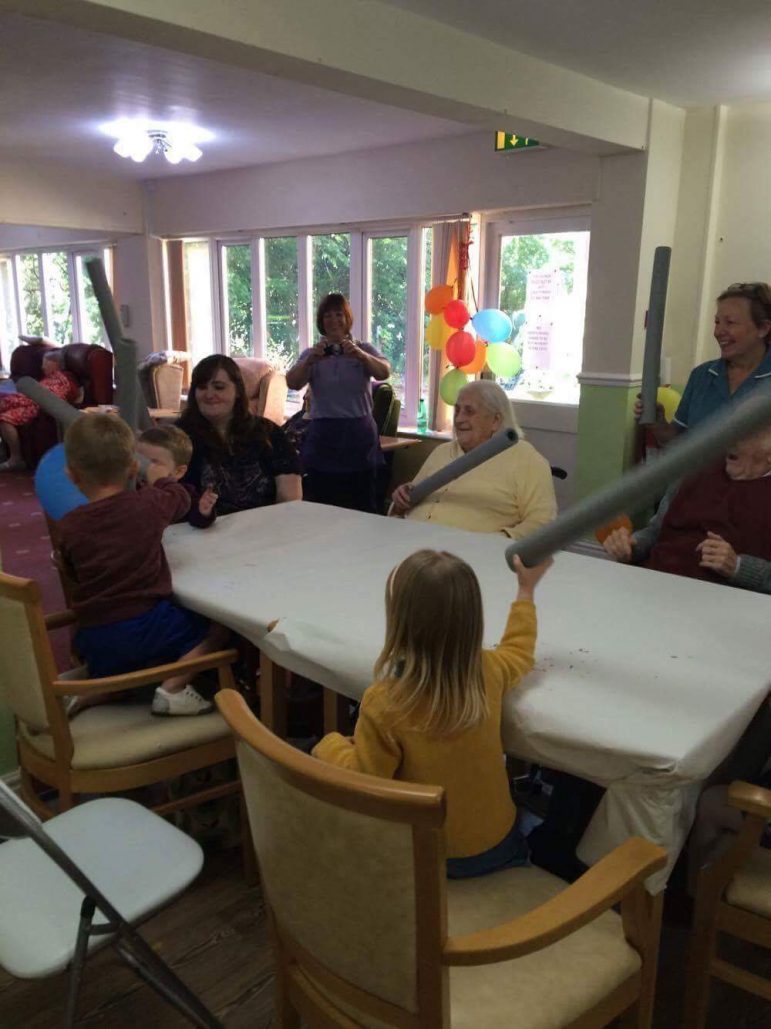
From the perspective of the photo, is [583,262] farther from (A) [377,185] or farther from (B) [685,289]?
(A) [377,185]

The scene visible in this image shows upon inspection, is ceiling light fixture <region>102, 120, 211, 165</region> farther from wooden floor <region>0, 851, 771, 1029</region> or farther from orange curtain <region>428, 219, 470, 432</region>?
wooden floor <region>0, 851, 771, 1029</region>

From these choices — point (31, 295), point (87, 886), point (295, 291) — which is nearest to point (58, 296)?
point (31, 295)

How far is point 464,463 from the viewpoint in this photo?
7.52 feet

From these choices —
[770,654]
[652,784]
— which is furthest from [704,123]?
[652,784]

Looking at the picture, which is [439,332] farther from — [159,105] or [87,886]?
[87,886]

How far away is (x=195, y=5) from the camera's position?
2.12 metres

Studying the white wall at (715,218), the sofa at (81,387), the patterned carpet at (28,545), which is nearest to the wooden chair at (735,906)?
the patterned carpet at (28,545)

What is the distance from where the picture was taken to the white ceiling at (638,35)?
8.79 feet

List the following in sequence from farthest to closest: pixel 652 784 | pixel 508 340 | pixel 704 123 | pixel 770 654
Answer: pixel 508 340 < pixel 704 123 < pixel 770 654 < pixel 652 784

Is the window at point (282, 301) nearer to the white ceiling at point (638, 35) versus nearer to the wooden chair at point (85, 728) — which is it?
the white ceiling at point (638, 35)

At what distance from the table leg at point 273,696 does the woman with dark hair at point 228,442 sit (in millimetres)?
967

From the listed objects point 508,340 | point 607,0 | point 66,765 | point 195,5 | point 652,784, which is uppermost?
point 607,0

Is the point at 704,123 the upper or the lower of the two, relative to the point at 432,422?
upper

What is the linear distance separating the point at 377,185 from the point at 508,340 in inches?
57.5
